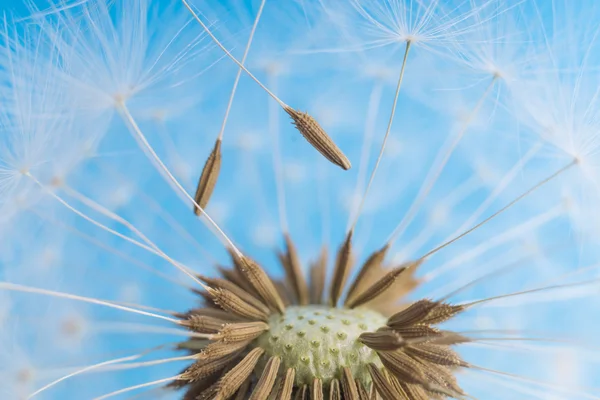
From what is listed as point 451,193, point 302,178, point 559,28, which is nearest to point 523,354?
point 451,193

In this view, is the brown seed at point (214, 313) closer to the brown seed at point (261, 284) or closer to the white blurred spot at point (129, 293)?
the brown seed at point (261, 284)

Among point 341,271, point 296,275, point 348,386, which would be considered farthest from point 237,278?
point 348,386

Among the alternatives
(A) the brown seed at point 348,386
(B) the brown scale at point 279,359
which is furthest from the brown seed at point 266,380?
(A) the brown seed at point 348,386

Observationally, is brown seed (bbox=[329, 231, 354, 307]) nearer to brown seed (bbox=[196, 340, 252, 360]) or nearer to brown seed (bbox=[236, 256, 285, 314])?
brown seed (bbox=[236, 256, 285, 314])

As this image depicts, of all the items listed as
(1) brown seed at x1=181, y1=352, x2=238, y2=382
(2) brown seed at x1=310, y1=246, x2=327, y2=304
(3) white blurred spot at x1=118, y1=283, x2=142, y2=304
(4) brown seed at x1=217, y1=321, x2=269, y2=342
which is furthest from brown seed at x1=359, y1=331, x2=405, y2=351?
(3) white blurred spot at x1=118, y1=283, x2=142, y2=304

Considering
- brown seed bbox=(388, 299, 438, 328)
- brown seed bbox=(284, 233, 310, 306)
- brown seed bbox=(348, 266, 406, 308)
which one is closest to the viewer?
brown seed bbox=(388, 299, 438, 328)
